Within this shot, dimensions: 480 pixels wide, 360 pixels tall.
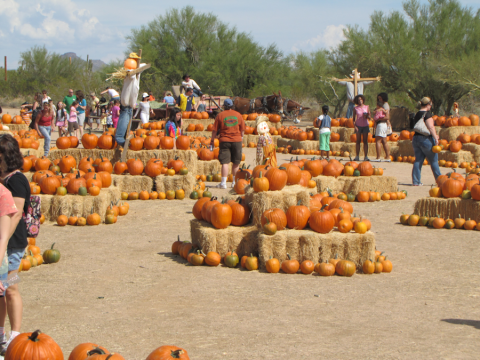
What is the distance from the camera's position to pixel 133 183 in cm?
1154

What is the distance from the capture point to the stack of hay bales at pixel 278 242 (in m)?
6.46

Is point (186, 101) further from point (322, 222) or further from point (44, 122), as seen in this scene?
point (322, 222)

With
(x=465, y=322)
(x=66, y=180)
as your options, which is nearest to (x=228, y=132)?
(x=66, y=180)

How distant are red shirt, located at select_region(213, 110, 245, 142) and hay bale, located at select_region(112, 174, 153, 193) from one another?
1.87 metres

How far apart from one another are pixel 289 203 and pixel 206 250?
1254 millimetres

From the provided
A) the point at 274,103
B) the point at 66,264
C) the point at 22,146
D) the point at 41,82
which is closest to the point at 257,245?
the point at 66,264

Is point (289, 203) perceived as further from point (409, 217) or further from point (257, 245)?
point (409, 217)

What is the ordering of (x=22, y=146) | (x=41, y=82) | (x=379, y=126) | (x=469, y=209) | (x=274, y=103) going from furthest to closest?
(x=41, y=82), (x=274, y=103), (x=379, y=126), (x=22, y=146), (x=469, y=209)

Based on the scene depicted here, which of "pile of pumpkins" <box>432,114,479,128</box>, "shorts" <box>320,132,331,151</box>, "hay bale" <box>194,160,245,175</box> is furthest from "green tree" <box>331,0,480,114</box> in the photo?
"hay bale" <box>194,160,245,175</box>

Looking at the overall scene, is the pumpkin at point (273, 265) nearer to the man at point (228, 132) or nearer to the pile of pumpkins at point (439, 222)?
the pile of pumpkins at point (439, 222)

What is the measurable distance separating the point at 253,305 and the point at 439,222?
4887mm

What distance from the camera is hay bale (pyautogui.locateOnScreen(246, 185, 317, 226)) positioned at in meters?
6.89

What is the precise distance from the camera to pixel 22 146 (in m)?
14.1

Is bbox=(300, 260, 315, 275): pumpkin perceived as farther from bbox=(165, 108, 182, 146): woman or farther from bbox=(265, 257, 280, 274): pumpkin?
bbox=(165, 108, 182, 146): woman
